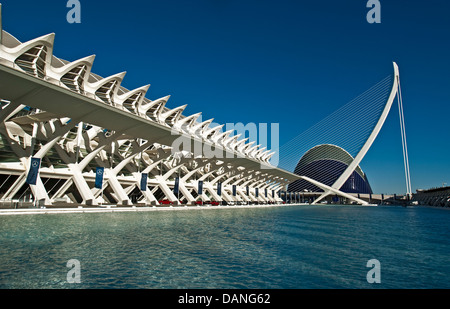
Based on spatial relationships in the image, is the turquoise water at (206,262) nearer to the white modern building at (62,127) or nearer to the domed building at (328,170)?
the white modern building at (62,127)

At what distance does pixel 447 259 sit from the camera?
6.89m

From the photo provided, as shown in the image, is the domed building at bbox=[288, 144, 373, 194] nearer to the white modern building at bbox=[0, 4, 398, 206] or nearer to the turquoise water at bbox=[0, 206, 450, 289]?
the white modern building at bbox=[0, 4, 398, 206]

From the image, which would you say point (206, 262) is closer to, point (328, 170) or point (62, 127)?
point (62, 127)

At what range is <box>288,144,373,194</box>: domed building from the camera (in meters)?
96.4

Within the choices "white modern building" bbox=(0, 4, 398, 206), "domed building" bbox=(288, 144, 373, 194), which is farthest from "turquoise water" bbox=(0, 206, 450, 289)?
"domed building" bbox=(288, 144, 373, 194)

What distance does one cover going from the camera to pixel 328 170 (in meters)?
98.4

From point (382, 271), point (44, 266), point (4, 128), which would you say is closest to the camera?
point (44, 266)

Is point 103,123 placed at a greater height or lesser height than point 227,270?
greater

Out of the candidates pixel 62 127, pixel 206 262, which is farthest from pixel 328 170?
pixel 206 262

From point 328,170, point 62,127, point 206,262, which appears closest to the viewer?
point 206,262

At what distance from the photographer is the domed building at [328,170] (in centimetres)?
9641
